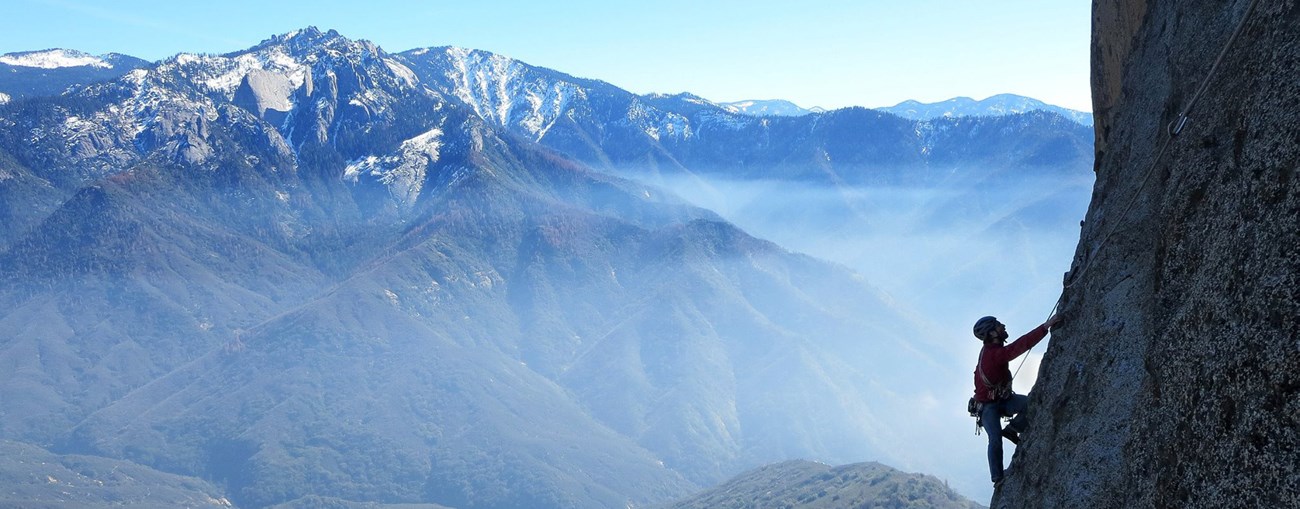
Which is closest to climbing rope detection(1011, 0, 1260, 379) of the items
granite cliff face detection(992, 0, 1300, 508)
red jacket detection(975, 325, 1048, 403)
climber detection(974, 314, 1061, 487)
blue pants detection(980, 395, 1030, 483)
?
granite cliff face detection(992, 0, 1300, 508)

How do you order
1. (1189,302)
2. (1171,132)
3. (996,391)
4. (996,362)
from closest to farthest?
1. (1189,302)
2. (1171,132)
3. (996,362)
4. (996,391)

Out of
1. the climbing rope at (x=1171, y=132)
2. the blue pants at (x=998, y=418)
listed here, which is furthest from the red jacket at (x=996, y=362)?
the climbing rope at (x=1171, y=132)

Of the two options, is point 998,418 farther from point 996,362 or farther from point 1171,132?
point 1171,132

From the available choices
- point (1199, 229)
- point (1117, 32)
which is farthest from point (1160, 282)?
point (1117, 32)

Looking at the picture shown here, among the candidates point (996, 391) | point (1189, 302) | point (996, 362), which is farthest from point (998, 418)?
point (1189, 302)

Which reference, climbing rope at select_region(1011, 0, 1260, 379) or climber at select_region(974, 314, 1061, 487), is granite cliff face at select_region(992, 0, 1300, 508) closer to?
climbing rope at select_region(1011, 0, 1260, 379)

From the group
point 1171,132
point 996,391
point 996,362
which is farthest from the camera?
point 996,391

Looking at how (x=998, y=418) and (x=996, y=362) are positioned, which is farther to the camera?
(x=998, y=418)

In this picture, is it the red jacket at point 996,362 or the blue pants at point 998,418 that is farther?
the blue pants at point 998,418

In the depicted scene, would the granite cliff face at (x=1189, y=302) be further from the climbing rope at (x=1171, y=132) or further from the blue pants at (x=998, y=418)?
the blue pants at (x=998, y=418)
